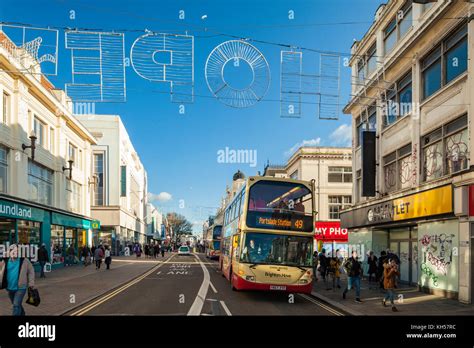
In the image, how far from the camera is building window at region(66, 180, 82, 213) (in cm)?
3828

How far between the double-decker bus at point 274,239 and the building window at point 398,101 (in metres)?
9.20

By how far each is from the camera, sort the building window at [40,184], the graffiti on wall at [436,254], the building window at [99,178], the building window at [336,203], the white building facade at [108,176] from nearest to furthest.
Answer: the graffiti on wall at [436,254] < the building window at [40,184] < the building window at [336,203] < the white building facade at [108,176] < the building window at [99,178]

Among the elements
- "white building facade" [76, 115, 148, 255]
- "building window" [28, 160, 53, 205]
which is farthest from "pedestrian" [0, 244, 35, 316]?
"white building facade" [76, 115, 148, 255]

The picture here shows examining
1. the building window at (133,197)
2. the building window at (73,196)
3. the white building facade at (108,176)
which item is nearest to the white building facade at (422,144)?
the building window at (73,196)

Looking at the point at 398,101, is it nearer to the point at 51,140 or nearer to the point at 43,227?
the point at 43,227

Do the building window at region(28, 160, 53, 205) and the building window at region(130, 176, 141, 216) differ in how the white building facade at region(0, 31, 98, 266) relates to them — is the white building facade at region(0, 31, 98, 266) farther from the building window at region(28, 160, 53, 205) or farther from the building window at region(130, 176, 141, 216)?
the building window at region(130, 176, 141, 216)

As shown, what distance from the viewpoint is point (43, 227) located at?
3012cm

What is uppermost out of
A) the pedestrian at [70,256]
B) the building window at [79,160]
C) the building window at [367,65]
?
the building window at [367,65]

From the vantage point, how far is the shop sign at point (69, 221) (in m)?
32.8

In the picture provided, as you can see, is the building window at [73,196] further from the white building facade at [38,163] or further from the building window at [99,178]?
the building window at [99,178]

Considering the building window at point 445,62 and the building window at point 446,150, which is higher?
the building window at point 445,62

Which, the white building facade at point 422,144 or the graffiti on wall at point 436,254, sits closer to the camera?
the white building facade at point 422,144

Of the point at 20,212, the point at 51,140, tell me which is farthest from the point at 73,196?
the point at 20,212
